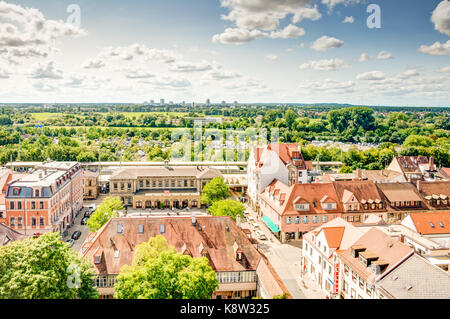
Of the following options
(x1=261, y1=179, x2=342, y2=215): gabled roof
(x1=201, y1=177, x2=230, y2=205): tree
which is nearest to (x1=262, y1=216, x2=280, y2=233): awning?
(x1=261, y1=179, x2=342, y2=215): gabled roof

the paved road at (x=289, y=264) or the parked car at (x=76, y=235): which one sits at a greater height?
the parked car at (x=76, y=235)

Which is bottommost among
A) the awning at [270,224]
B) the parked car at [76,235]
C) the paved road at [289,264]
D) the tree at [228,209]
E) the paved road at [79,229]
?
the paved road at [289,264]

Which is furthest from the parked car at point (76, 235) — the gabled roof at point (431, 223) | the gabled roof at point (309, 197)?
the gabled roof at point (431, 223)

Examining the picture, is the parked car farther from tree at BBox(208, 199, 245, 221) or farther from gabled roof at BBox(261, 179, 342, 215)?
gabled roof at BBox(261, 179, 342, 215)

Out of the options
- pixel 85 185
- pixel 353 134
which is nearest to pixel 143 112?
pixel 353 134

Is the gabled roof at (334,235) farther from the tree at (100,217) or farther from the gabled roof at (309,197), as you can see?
the tree at (100,217)

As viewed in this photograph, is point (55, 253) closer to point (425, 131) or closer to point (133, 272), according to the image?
point (133, 272)
